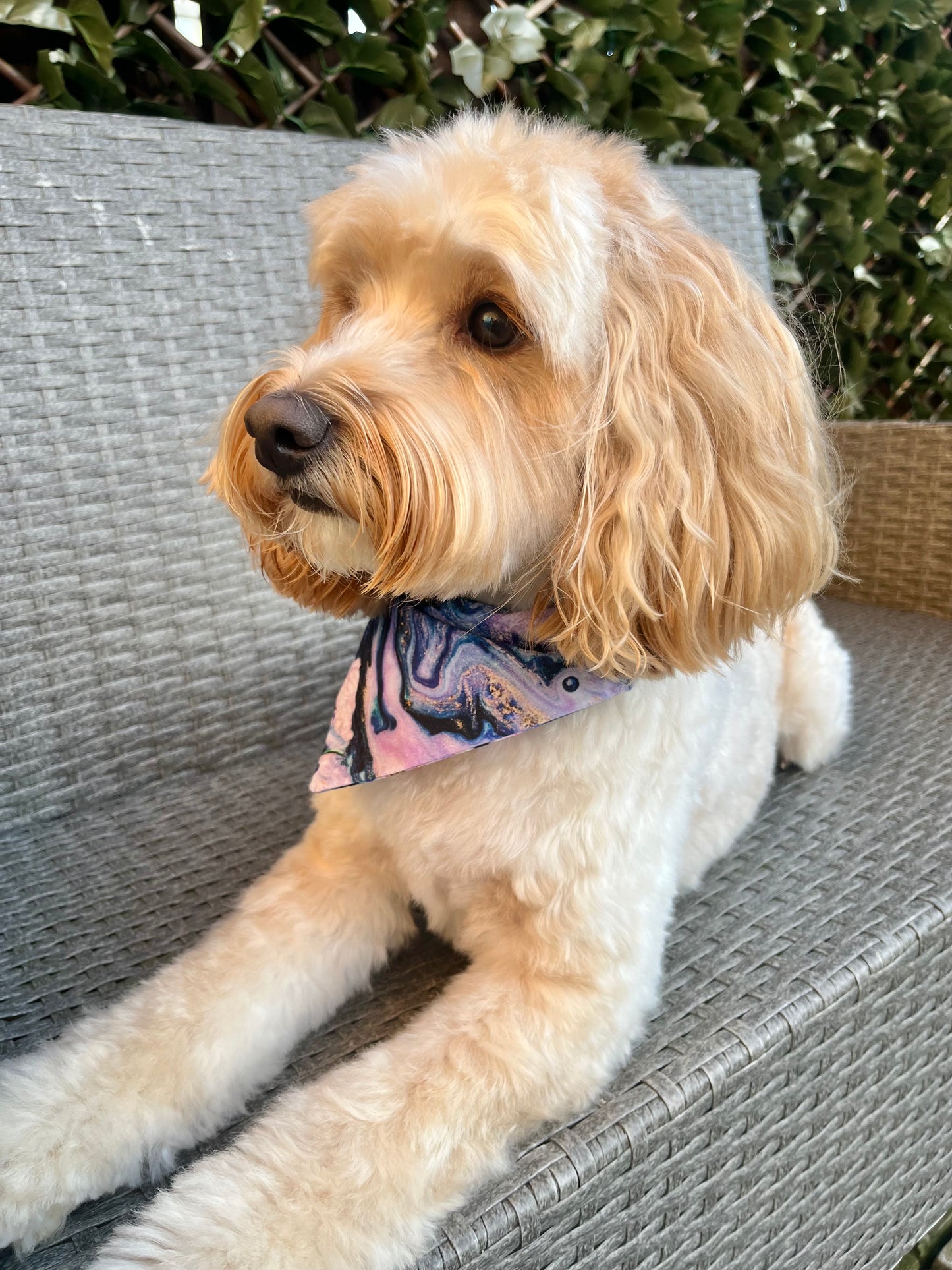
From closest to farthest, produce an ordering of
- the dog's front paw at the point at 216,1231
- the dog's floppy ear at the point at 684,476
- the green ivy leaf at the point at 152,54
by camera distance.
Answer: the dog's front paw at the point at 216,1231
the dog's floppy ear at the point at 684,476
the green ivy leaf at the point at 152,54

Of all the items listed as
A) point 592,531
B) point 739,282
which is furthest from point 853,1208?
point 739,282

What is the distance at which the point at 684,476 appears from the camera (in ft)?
2.67

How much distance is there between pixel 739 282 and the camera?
86 centimetres

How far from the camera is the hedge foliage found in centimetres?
144

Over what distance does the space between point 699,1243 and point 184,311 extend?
1.35 metres

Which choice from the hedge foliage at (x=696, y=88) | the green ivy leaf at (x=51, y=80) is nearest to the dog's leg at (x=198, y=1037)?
the hedge foliage at (x=696, y=88)

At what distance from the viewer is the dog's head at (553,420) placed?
77 centimetres

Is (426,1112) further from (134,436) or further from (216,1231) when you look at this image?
(134,436)

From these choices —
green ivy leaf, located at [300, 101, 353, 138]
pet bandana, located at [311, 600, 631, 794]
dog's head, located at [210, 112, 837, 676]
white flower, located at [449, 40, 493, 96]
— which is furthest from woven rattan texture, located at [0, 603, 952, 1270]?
white flower, located at [449, 40, 493, 96]

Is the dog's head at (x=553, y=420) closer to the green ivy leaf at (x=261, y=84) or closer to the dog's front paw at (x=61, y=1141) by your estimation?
the dog's front paw at (x=61, y=1141)

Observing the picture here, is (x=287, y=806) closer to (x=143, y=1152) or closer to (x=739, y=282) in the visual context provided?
(x=143, y=1152)

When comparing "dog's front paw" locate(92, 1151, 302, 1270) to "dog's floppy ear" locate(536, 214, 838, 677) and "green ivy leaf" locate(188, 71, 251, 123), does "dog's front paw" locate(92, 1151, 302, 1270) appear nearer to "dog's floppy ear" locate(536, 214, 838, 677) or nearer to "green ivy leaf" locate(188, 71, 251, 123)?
"dog's floppy ear" locate(536, 214, 838, 677)

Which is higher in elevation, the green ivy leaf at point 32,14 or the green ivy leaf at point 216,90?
the green ivy leaf at point 32,14

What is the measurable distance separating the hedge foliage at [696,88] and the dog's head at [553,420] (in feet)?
0.98
